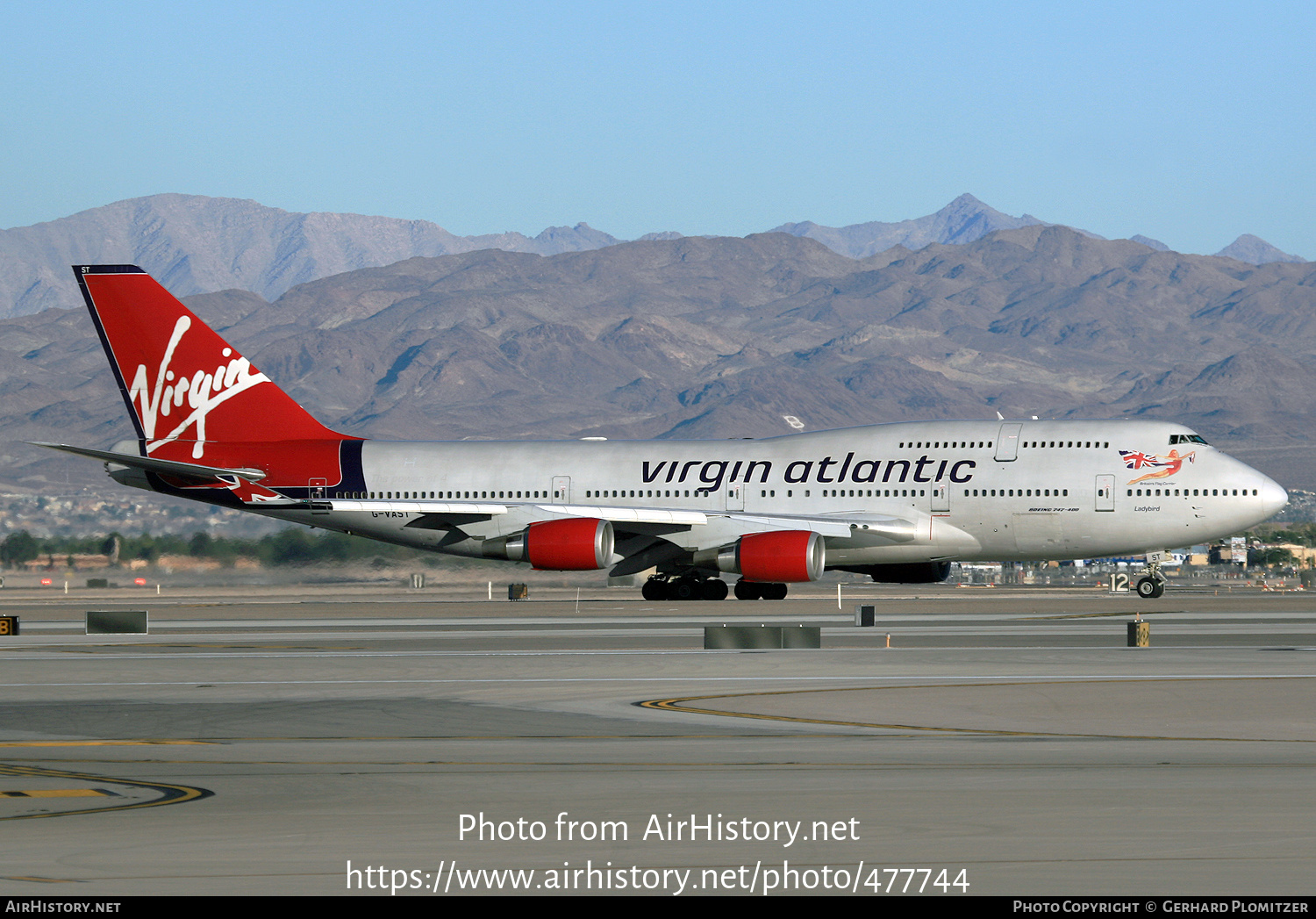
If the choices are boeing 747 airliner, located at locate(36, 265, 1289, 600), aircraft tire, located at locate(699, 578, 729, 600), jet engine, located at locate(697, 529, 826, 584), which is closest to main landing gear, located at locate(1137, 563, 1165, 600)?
boeing 747 airliner, located at locate(36, 265, 1289, 600)

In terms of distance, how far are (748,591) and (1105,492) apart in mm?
11262

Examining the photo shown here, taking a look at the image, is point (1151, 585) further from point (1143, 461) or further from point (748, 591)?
point (748, 591)

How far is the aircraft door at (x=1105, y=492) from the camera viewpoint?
48719mm

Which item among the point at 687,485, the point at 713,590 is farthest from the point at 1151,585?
the point at 687,485

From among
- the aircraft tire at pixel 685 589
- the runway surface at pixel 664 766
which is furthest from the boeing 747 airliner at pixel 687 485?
the runway surface at pixel 664 766

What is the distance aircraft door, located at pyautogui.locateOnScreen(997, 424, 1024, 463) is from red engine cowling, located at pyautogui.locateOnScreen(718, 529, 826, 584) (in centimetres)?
611

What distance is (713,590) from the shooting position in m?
52.4

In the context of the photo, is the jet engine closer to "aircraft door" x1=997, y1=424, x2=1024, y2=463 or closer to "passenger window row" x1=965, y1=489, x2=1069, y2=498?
"passenger window row" x1=965, y1=489, x2=1069, y2=498

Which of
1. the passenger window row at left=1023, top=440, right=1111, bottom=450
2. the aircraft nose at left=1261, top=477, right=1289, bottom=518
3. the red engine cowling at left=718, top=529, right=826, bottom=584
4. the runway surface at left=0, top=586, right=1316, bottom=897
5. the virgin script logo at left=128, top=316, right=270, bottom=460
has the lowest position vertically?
the runway surface at left=0, top=586, right=1316, bottom=897

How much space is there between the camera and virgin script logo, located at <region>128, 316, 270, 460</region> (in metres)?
55.2

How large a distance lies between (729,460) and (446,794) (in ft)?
126

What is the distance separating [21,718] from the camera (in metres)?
20.6
